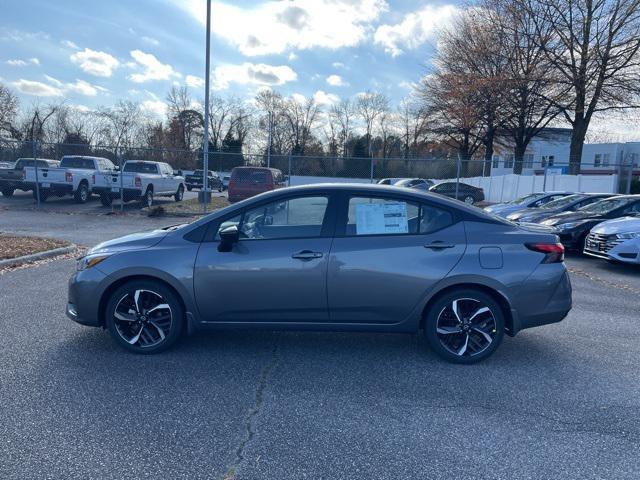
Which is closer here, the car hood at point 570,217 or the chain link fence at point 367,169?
the car hood at point 570,217

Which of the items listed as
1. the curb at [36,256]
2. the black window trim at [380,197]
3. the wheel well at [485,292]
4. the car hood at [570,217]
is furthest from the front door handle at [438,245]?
the car hood at [570,217]

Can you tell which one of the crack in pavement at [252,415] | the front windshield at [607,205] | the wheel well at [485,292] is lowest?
the crack in pavement at [252,415]

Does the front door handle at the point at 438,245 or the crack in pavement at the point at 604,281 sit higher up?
the front door handle at the point at 438,245

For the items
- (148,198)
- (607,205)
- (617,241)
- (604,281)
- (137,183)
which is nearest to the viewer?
(604,281)

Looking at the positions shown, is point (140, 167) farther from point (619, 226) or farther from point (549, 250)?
point (549, 250)

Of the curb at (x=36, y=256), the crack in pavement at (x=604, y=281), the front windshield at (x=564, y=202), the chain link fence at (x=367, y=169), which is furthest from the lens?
the chain link fence at (x=367, y=169)

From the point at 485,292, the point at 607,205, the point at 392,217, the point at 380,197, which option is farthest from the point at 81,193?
the point at 485,292

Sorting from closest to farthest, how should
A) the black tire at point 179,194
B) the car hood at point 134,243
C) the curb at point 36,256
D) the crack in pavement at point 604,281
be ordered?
the car hood at point 134,243 → the crack in pavement at point 604,281 → the curb at point 36,256 → the black tire at point 179,194

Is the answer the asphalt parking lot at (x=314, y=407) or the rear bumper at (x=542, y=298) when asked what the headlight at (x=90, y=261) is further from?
the rear bumper at (x=542, y=298)

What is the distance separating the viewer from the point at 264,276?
4492mm

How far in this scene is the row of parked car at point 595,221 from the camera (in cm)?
929

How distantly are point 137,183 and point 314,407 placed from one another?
58.6 feet

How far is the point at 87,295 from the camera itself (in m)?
4.64

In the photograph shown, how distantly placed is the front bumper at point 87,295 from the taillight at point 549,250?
3.94 m
